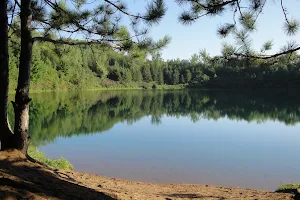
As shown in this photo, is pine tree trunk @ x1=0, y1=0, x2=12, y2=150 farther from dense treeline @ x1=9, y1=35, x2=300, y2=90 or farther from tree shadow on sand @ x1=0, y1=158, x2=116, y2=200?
dense treeline @ x1=9, y1=35, x2=300, y2=90

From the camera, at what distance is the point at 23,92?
3.87m

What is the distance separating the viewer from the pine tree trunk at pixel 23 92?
386 centimetres

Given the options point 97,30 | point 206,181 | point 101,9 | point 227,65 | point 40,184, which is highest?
point 101,9

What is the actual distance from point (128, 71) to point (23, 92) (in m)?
58.7

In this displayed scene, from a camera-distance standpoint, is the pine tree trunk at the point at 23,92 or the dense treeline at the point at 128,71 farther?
the dense treeline at the point at 128,71

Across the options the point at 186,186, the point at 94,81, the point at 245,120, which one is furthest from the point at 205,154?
the point at 94,81

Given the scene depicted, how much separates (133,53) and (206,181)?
3.79 meters

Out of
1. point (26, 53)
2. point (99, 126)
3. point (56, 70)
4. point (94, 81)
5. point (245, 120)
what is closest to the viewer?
point (26, 53)

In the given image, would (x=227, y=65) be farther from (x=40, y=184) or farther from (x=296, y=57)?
(x=40, y=184)

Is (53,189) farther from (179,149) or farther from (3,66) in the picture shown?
(179,149)

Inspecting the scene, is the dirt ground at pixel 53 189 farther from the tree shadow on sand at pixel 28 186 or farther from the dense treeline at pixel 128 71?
the dense treeline at pixel 128 71

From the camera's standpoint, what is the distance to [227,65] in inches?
156

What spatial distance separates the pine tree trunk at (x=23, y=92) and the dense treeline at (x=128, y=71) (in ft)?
3.53

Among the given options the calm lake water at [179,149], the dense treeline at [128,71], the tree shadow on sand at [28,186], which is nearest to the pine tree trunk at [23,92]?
the tree shadow on sand at [28,186]
